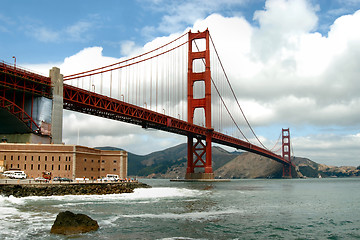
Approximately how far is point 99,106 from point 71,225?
154 feet

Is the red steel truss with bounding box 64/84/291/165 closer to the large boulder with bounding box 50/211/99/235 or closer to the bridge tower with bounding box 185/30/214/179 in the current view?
the bridge tower with bounding box 185/30/214/179

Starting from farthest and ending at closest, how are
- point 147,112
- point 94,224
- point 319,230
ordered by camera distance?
point 147,112, point 319,230, point 94,224

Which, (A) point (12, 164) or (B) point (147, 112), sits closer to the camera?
(A) point (12, 164)

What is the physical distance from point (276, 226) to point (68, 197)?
2541cm

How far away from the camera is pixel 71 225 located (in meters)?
20.9

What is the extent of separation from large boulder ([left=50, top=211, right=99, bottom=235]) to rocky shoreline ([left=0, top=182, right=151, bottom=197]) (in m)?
20.4

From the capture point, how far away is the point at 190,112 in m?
101

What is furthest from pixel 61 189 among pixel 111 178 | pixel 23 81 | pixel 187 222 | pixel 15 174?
pixel 187 222

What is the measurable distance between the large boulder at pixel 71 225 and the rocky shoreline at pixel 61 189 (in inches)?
802

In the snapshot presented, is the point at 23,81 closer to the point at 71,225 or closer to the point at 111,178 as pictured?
the point at 111,178

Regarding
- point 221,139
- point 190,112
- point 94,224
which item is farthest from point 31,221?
point 221,139

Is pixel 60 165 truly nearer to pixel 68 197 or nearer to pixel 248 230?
pixel 68 197

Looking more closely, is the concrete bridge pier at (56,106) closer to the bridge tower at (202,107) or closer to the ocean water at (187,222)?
the ocean water at (187,222)

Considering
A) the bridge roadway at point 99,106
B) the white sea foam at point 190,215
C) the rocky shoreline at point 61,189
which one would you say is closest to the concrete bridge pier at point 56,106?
the bridge roadway at point 99,106
